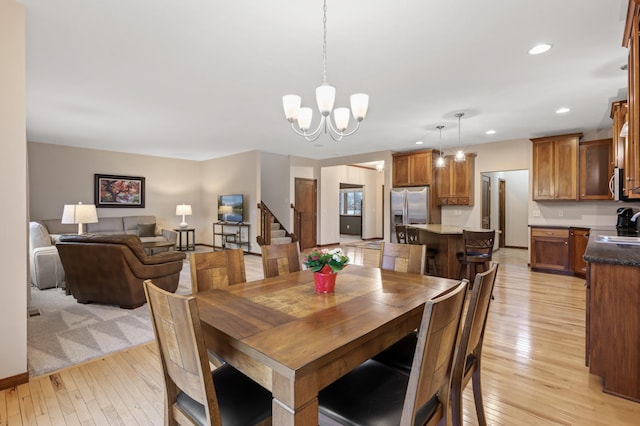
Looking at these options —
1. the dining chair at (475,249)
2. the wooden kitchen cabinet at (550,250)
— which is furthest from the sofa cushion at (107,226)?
the wooden kitchen cabinet at (550,250)

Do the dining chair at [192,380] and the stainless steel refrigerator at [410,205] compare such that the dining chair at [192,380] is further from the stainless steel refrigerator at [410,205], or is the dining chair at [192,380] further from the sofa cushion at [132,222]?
the sofa cushion at [132,222]

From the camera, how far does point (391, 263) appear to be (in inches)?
104

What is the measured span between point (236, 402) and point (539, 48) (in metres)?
3.48

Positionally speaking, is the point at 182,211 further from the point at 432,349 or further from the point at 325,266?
the point at 432,349

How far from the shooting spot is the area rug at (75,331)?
2.61m

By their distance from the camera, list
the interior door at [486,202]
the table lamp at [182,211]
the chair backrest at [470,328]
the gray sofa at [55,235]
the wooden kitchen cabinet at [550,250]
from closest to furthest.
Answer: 1. the chair backrest at [470,328]
2. the gray sofa at [55,235]
3. the wooden kitchen cabinet at [550,250]
4. the interior door at [486,202]
5. the table lamp at [182,211]

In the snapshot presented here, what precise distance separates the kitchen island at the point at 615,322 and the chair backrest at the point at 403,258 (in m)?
1.12

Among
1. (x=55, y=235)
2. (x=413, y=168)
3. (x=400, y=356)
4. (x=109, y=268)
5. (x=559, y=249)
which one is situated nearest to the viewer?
(x=400, y=356)

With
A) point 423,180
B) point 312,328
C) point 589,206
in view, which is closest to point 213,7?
point 312,328

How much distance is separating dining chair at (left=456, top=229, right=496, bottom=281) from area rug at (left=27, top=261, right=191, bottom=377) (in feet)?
12.6

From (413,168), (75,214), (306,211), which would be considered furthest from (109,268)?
(413,168)

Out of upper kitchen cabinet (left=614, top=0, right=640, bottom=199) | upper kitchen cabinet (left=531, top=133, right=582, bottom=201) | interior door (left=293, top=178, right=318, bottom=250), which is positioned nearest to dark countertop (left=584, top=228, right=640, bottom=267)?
upper kitchen cabinet (left=614, top=0, right=640, bottom=199)

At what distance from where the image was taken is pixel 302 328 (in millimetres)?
1289

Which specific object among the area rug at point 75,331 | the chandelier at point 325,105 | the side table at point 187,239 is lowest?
the area rug at point 75,331
